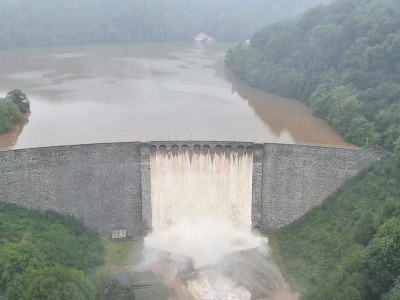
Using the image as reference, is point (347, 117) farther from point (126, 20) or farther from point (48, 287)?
point (126, 20)

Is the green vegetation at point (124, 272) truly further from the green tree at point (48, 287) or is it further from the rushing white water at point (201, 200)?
the green tree at point (48, 287)

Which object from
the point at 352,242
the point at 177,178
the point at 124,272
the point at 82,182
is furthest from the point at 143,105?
the point at 352,242

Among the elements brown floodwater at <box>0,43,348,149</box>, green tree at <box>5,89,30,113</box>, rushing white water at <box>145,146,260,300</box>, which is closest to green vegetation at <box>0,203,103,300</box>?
rushing white water at <box>145,146,260,300</box>

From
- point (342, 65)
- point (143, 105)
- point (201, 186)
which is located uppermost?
point (342, 65)

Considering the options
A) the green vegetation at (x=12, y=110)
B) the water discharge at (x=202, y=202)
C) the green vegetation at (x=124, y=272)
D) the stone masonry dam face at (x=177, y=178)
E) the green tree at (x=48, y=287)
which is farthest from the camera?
the green vegetation at (x=12, y=110)

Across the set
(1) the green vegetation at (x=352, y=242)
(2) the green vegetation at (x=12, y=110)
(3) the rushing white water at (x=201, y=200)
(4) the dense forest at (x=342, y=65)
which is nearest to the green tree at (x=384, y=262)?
(1) the green vegetation at (x=352, y=242)

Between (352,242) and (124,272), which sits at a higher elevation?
(352,242)

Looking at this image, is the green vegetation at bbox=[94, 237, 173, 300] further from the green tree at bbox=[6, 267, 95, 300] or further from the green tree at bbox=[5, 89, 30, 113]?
the green tree at bbox=[5, 89, 30, 113]
